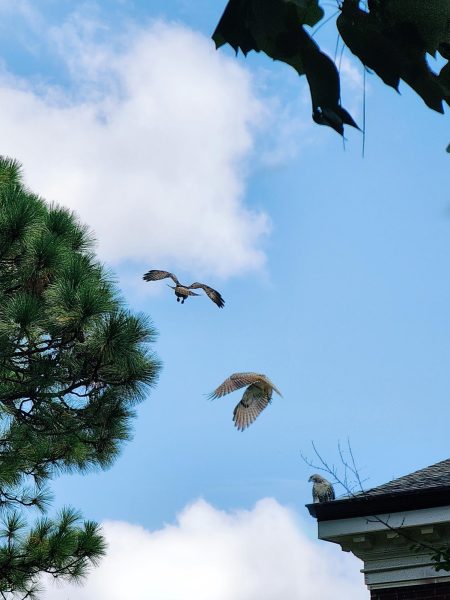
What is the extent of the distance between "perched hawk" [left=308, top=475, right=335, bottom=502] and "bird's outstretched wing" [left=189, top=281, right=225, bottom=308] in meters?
6.48

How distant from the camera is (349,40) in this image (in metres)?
1.76

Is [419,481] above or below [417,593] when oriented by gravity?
above

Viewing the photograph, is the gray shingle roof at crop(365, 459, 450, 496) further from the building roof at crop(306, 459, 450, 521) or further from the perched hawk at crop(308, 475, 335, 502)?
the perched hawk at crop(308, 475, 335, 502)

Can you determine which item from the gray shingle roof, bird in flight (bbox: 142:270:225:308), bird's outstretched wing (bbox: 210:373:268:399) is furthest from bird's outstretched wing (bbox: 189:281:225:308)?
the gray shingle roof

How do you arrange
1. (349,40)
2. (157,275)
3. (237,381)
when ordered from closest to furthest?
1. (349,40)
2. (237,381)
3. (157,275)

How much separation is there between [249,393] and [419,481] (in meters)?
5.08

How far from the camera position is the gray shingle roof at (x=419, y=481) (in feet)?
28.0

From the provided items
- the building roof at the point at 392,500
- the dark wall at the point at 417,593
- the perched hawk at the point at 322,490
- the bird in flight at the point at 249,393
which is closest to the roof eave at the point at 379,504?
the building roof at the point at 392,500

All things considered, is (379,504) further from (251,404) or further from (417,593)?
(251,404)

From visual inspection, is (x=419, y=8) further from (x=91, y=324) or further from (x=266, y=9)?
(x=91, y=324)

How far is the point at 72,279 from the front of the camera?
43.5ft

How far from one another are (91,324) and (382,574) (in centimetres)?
564

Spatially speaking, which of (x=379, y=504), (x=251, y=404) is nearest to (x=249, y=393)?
(x=251, y=404)

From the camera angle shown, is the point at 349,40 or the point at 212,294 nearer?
the point at 349,40
